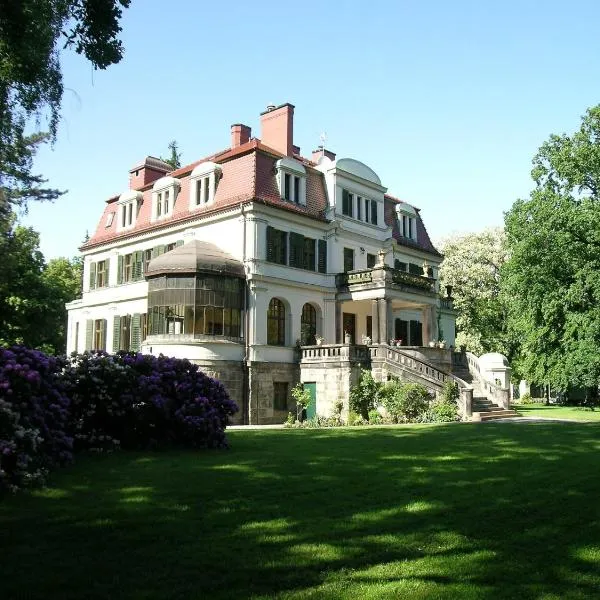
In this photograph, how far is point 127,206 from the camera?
38.5 meters

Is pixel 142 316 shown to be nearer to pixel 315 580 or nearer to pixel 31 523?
pixel 31 523

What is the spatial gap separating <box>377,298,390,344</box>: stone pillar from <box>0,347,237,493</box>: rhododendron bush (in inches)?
664

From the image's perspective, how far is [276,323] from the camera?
31703mm

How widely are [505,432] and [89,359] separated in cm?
1120

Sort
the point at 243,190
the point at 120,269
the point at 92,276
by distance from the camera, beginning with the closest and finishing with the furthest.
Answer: the point at 243,190
the point at 120,269
the point at 92,276

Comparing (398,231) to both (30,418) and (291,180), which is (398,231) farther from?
(30,418)

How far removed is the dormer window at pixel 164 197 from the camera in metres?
35.2

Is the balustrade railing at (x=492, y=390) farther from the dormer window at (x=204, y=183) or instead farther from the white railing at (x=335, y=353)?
the dormer window at (x=204, y=183)

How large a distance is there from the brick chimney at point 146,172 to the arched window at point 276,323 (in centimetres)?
1386

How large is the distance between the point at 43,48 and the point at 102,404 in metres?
6.66

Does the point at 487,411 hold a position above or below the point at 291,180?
below

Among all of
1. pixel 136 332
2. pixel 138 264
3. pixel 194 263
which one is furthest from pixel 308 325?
pixel 138 264

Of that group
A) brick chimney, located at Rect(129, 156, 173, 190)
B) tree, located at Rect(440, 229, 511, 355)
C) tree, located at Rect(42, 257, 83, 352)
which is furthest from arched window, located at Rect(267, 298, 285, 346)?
tree, located at Rect(440, 229, 511, 355)

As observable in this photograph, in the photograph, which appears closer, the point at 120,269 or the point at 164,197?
the point at 164,197
